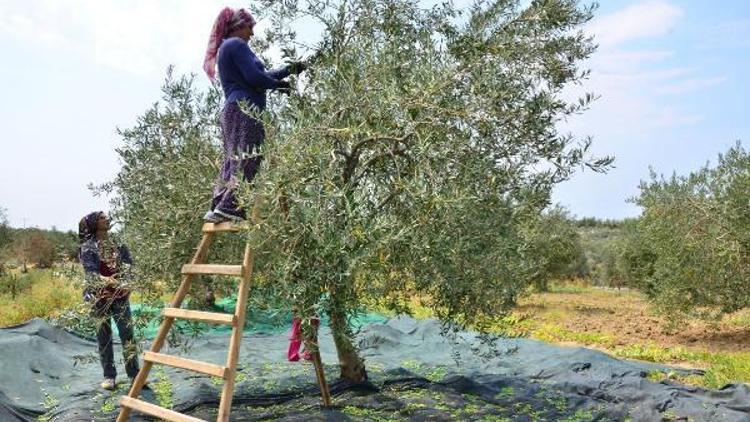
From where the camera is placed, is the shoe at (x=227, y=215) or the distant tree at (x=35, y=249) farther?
the distant tree at (x=35, y=249)

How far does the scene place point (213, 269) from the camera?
5.92 meters

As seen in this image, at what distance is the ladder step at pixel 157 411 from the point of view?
17.7 ft

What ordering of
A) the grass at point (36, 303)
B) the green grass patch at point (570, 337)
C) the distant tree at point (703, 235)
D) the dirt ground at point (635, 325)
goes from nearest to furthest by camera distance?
the distant tree at point (703, 235) < the green grass patch at point (570, 337) < the dirt ground at point (635, 325) < the grass at point (36, 303)

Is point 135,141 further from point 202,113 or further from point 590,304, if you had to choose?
point 590,304

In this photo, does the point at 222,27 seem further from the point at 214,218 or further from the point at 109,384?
the point at 109,384

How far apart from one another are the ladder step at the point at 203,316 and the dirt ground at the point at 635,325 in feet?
31.2

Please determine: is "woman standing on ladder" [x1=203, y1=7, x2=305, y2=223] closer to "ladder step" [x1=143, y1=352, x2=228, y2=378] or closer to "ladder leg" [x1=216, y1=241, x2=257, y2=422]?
"ladder leg" [x1=216, y1=241, x2=257, y2=422]

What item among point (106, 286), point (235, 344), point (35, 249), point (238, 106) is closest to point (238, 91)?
point (238, 106)

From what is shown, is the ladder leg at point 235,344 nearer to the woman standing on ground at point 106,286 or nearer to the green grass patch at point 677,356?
the woman standing on ground at point 106,286

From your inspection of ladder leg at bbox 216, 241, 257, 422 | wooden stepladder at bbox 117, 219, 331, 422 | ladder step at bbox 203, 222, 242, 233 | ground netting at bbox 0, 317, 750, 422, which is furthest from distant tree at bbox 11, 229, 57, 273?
ladder leg at bbox 216, 241, 257, 422

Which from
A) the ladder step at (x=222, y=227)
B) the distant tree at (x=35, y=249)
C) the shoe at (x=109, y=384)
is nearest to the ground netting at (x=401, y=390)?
the shoe at (x=109, y=384)

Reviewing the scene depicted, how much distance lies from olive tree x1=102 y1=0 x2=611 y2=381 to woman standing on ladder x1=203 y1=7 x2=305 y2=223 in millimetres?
272

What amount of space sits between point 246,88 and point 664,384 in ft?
20.6

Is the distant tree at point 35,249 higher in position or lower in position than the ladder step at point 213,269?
higher
